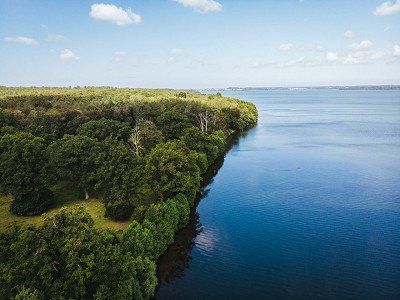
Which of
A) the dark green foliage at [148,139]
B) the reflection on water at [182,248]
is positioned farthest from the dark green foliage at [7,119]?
the reflection on water at [182,248]

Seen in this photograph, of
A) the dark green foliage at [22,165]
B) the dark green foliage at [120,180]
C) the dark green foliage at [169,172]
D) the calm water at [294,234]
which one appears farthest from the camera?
the dark green foliage at [169,172]

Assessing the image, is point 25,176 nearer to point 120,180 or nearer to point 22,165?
point 22,165

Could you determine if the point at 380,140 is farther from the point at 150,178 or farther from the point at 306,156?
the point at 150,178

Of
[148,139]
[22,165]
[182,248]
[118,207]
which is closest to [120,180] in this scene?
[118,207]

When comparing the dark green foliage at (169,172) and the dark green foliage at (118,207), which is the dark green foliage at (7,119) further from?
the dark green foliage at (118,207)

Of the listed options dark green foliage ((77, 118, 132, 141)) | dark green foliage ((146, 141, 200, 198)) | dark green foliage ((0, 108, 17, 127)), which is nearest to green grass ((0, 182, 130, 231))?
dark green foliage ((146, 141, 200, 198))

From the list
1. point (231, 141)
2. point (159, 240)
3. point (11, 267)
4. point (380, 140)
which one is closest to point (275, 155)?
point (231, 141)

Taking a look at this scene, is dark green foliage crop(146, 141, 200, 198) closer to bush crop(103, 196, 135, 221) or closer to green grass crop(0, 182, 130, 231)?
bush crop(103, 196, 135, 221)
